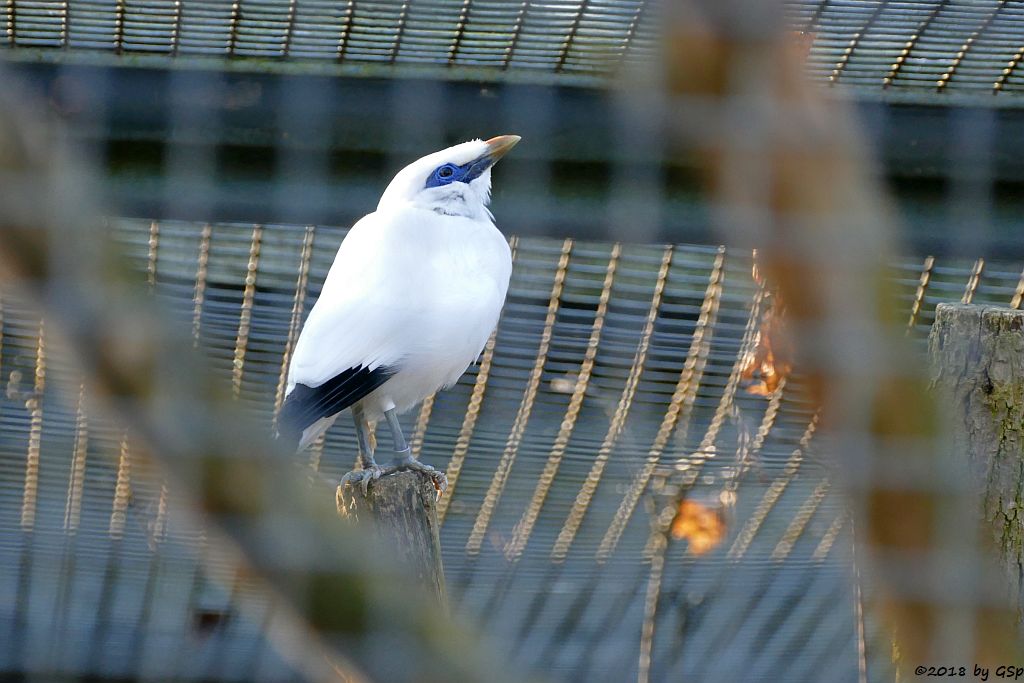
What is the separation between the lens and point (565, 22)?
1254mm

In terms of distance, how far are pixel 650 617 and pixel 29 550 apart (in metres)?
1.20

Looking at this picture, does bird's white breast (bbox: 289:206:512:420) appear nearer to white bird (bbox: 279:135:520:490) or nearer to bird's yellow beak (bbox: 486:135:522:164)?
white bird (bbox: 279:135:520:490)

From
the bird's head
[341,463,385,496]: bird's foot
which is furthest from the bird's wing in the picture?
the bird's head

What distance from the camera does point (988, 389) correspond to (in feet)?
5.00

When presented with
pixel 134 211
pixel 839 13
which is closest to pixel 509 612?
pixel 839 13

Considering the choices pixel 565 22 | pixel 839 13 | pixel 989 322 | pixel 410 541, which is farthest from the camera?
pixel 410 541

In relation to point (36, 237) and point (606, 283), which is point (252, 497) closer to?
point (36, 237)

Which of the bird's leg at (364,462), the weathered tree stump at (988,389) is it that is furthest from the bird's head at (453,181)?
the weathered tree stump at (988,389)

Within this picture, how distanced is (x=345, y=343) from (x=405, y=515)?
1.03 ft

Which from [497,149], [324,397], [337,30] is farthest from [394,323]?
[337,30]

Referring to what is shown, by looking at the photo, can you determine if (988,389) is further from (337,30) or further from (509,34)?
(337,30)

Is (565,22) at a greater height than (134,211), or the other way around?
(565,22)

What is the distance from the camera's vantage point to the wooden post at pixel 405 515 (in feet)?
5.86

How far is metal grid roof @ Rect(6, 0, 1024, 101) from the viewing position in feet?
3.86
